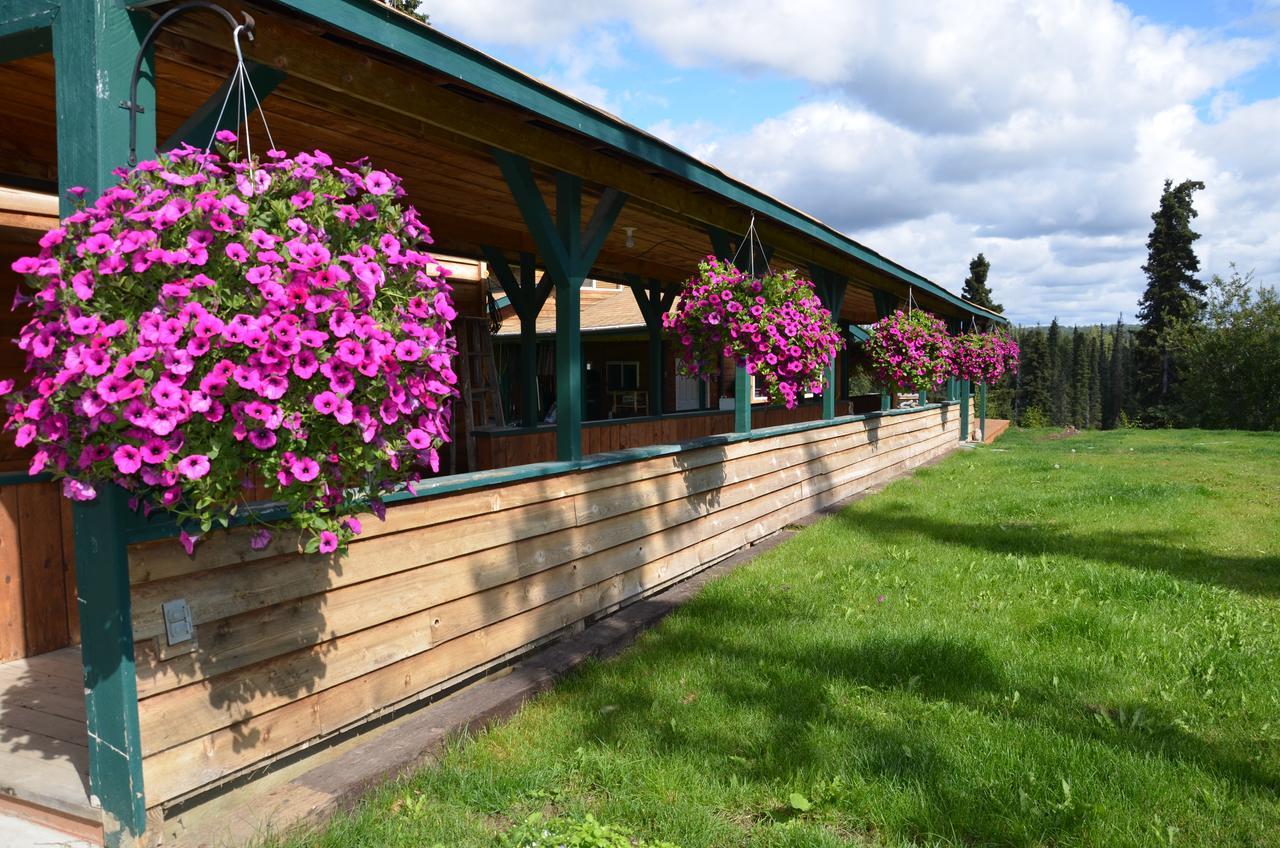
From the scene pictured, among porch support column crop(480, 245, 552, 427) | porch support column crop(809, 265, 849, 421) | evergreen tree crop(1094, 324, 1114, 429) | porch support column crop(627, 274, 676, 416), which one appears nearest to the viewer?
porch support column crop(480, 245, 552, 427)

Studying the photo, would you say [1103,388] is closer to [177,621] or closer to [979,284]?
[979,284]

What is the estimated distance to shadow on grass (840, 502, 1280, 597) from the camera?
696cm

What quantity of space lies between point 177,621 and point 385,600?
0.99 meters

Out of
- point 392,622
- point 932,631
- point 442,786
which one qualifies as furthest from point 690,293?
point 442,786

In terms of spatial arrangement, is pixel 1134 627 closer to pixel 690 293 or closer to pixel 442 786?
pixel 690 293

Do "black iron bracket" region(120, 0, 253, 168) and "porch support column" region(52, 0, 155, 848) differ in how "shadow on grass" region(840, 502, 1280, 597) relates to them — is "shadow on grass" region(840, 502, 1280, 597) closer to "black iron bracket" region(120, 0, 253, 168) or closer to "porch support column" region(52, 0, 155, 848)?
"porch support column" region(52, 0, 155, 848)

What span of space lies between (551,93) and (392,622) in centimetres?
271

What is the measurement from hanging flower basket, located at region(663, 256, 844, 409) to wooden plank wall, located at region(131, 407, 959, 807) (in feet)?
2.87

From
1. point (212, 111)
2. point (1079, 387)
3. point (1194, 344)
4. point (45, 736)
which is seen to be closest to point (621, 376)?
point (45, 736)

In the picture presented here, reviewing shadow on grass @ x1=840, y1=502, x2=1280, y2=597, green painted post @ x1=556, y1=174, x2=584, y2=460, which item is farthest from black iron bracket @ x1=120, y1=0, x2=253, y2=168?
shadow on grass @ x1=840, y1=502, x2=1280, y2=597

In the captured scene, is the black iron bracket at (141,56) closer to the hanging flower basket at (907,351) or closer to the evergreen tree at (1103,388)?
the hanging flower basket at (907,351)

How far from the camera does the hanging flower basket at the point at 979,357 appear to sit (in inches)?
601

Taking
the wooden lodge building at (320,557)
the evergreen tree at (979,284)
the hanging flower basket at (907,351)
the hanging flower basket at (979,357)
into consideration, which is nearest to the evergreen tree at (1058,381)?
the evergreen tree at (979,284)

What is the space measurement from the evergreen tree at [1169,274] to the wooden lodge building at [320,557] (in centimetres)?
4564
